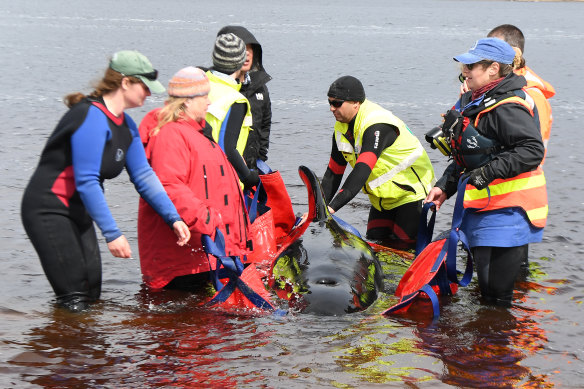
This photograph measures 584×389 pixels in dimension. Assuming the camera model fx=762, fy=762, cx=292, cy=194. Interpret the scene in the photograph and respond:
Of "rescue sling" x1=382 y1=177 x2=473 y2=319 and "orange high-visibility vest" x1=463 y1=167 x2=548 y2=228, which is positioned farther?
"rescue sling" x1=382 y1=177 x2=473 y2=319

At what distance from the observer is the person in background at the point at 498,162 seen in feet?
19.2

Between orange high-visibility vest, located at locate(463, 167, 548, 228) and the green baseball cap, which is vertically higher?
the green baseball cap

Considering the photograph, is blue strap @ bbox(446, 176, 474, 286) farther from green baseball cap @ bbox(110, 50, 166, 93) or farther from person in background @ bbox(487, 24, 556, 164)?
green baseball cap @ bbox(110, 50, 166, 93)

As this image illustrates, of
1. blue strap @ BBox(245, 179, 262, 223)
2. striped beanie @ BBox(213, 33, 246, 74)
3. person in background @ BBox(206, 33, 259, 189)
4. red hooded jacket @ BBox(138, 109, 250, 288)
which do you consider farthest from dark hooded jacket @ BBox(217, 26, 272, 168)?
red hooded jacket @ BBox(138, 109, 250, 288)

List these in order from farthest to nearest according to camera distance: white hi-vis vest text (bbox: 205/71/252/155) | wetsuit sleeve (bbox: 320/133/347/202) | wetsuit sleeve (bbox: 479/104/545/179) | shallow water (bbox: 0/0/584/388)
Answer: wetsuit sleeve (bbox: 320/133/347/202)
white hi-vis vest text (bbox: 205/71/252/155)
wetsuit sleeve (bbox: 479/104/545/179)
shallow water (bbox: 0/0/584/388)

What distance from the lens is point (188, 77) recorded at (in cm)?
591

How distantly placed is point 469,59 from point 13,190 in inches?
324

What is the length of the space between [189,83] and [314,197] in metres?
1.84

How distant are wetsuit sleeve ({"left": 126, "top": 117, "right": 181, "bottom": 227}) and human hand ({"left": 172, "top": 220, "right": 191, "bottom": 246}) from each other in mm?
41

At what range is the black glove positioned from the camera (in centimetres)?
584

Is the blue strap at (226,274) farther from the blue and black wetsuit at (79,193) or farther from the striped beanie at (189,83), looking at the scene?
the striped beanie at (189,83)

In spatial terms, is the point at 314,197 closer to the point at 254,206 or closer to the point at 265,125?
the point at 254,206

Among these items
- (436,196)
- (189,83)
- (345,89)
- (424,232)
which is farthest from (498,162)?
(189,83)

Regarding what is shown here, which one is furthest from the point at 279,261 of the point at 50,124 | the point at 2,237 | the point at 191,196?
the point at 50,124
